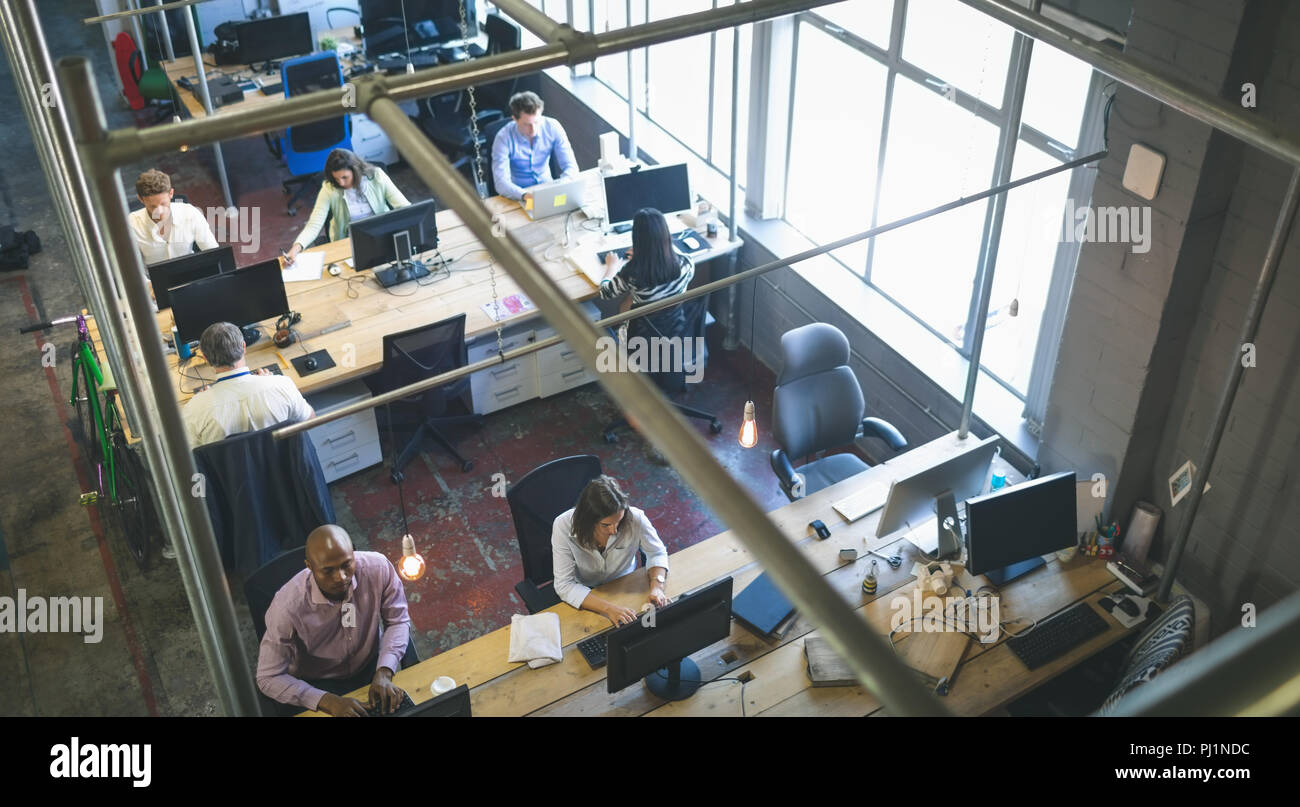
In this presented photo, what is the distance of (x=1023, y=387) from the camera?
5.55 m

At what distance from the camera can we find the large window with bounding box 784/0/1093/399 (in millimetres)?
5113

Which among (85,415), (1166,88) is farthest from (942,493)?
(85,415)

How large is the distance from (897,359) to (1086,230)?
1.65 m

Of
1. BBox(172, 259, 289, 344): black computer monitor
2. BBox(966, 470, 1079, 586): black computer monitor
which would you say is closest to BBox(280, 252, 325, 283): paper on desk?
BBox(172, 259, 289, 344): black computer monitor

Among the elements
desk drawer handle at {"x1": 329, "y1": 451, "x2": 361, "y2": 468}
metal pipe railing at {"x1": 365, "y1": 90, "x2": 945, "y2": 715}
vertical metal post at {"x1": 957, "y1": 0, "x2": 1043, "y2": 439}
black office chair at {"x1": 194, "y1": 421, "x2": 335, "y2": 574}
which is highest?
metal pipe railing at {"x1": 365, "y1": 90, "x2": 945, "y2": 715}

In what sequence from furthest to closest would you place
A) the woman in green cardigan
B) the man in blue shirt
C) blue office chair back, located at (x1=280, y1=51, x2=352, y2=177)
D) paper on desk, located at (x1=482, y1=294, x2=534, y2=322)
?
blue office chair back, located at (x1=280, y1=51, x2=352, y2=177), the man in blue shirt, the woman in green cardigan, paper on desk, located at (x1=482, y1=294, x2=534, y2=322)

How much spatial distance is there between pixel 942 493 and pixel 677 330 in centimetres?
216

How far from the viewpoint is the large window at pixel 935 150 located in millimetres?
5113

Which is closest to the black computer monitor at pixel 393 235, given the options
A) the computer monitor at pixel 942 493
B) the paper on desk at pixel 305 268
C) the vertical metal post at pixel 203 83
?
the paper on desk at pixel 305 268

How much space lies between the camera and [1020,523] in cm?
432

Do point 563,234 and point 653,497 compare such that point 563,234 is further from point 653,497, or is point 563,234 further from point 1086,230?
point 1086,230

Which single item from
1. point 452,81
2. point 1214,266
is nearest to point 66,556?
point 452,81

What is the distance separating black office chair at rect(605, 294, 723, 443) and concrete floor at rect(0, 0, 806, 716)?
169 millimetres

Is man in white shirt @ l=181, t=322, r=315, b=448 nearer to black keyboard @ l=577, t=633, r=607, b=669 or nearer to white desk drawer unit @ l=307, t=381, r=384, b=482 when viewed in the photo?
white desk drawer unit @ l=307, t=381, r=384, b=482
